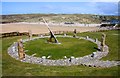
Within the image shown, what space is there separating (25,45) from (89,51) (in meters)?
13.7

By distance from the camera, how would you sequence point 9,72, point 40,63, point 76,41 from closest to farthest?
point 9,72 < point 40,63 < point 76,41

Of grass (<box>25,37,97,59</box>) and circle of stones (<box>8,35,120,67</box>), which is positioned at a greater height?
circle of stones (<box>8,35,120,67</box>)

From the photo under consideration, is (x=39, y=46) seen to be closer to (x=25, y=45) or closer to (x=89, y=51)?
(x=25, y=45)

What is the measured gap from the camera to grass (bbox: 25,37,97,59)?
4031cm

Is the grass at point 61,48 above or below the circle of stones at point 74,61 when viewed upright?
below

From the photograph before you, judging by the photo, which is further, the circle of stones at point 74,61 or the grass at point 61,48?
the grass at point 61,48

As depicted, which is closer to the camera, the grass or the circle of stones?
the circle of stones

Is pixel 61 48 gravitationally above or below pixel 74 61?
below

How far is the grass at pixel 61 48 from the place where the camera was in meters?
40.3

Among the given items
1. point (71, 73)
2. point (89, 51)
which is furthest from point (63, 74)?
point (89, 51)

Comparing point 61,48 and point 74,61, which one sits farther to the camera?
point 61,48

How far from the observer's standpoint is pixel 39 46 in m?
45.9

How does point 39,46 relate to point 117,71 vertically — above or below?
below

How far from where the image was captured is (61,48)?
4397cm
